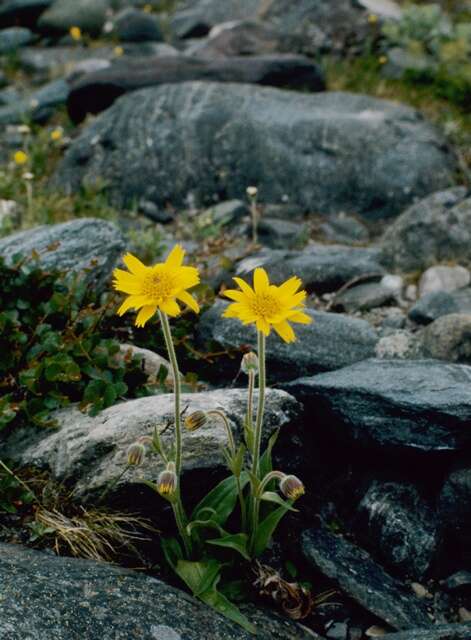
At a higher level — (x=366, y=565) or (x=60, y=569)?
(x=60, y=569)

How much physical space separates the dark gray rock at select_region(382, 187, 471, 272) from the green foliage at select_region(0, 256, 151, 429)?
2568 mm

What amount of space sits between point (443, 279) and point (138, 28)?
342 inches

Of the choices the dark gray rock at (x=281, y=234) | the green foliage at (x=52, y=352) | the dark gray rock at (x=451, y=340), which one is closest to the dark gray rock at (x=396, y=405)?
the dark gray rock at (x=451, y=340)

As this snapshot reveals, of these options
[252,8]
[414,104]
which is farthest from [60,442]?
[252,8]

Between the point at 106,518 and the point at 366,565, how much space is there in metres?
1.06

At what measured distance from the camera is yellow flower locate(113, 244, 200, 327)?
7.27 feet

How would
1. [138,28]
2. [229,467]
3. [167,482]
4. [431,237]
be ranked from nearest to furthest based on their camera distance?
[167,482] < [229,467] < [431,237] < [138,28]

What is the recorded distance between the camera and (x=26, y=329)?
382 centimetres

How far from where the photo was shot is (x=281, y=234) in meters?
6.35

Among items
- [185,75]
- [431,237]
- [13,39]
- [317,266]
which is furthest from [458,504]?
[13,39]

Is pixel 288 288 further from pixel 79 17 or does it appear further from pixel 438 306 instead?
pixel 79 17

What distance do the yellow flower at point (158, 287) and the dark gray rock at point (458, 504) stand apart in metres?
1.49

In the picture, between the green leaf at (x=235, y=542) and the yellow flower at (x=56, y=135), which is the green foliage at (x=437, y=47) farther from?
the green leaf at (x=235, y=542)

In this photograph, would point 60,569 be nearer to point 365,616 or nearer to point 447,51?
point 365,616
